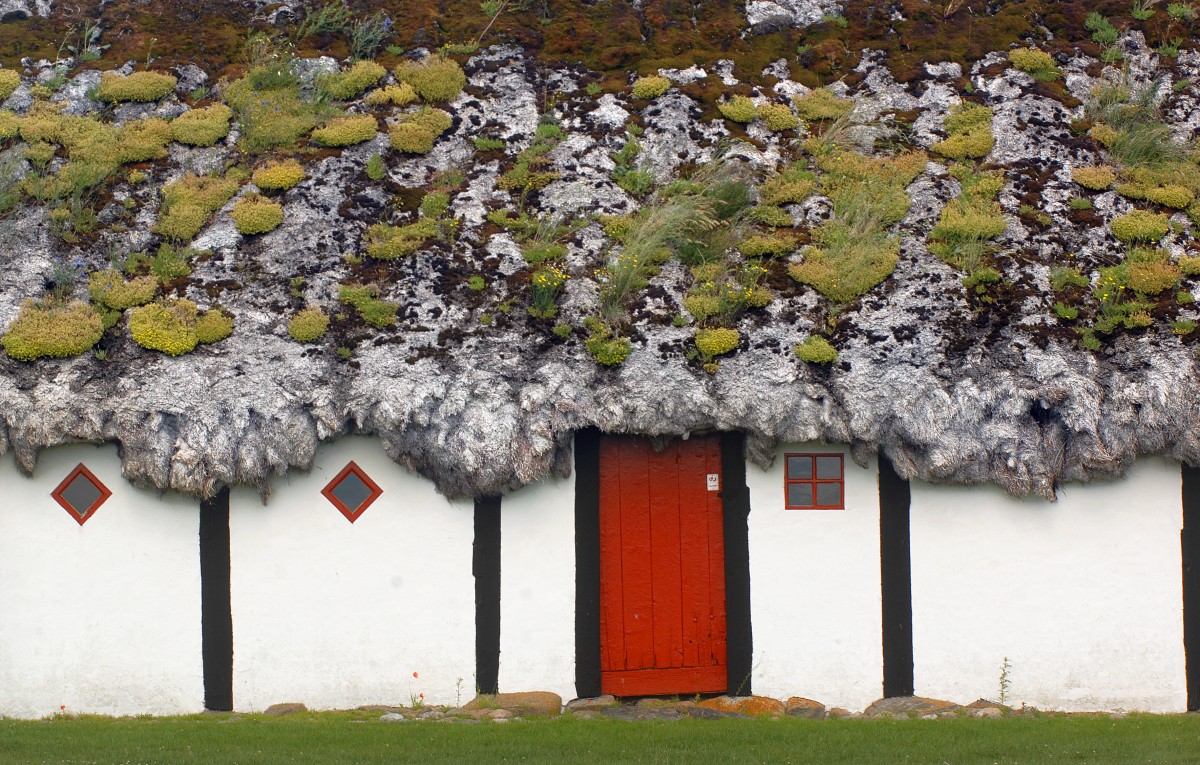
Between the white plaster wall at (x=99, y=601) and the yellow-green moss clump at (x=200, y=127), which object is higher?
the yellow-green moss clump at (x=200, y=127)

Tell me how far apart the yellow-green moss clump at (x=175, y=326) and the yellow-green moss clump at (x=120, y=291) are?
0.54ft

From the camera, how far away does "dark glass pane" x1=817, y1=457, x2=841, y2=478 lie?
10.9m

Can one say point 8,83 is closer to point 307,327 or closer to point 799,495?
point 307,327

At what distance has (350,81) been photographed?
1370 centimetres

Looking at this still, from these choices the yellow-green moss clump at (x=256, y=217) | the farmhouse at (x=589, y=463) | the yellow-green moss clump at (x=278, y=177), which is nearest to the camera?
the farmhouse at (x=589, y=463)

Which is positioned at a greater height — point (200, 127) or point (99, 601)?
point (200, 127)

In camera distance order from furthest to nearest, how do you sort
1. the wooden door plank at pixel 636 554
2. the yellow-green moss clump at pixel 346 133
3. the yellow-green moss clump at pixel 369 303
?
the yellow-green moss clump at pixel 346 133, the wooden door plank at pixel 636 554, the yellow-green moss clump at pixel 369 303

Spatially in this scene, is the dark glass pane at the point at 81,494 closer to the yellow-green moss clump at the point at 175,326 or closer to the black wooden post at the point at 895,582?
the yellow-green moss clump at the point at 175,326

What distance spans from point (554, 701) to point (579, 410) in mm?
2810

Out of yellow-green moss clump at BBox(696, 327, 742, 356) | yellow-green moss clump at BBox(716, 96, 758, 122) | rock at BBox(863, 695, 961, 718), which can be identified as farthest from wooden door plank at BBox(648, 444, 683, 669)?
yellow-green moss clump at BBox(716, 96, 758, 122)

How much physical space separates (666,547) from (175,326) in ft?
17.3

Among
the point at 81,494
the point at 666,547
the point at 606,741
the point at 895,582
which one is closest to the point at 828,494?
the point at 895,582

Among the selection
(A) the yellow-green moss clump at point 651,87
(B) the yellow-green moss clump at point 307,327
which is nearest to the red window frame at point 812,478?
(B) the yellow-green moss clump at point 307,327

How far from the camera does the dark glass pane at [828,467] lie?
35.8 ft
